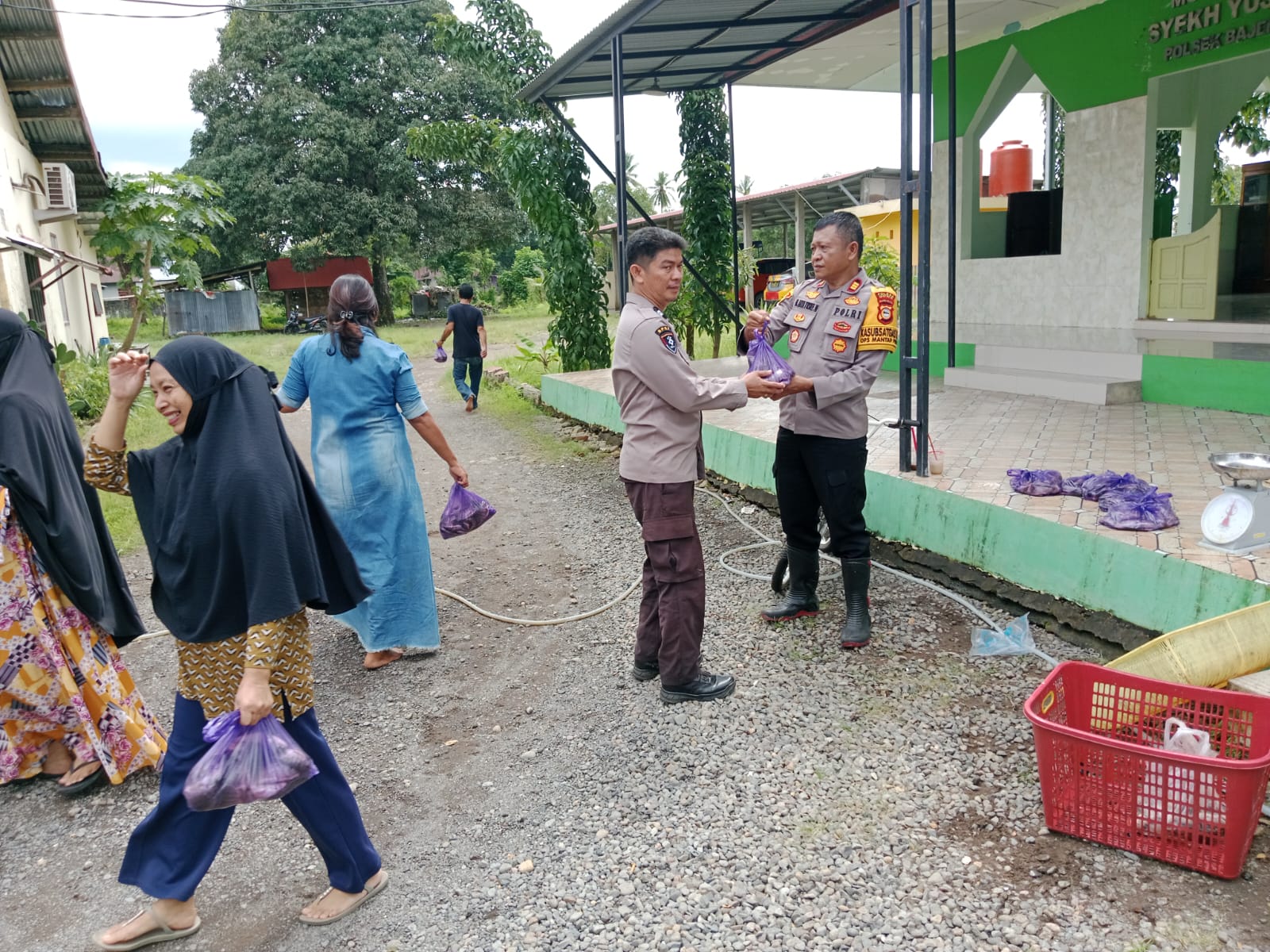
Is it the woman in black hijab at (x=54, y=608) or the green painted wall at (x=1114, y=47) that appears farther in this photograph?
the green painted wall at (x=1114, y=47)

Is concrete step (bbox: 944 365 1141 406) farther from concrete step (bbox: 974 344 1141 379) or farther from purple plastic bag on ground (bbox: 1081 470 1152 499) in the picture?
purple plastic bag on ground (bbox: 1081 470 1152 499)

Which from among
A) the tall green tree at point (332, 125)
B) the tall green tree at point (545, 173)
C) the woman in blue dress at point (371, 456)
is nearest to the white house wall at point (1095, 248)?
the tall green tree at point (545, 173)

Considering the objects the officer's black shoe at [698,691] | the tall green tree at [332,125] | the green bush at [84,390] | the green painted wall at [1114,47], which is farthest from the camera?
the tall green tree at [332,125]

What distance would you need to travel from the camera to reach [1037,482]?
4676 millimetres

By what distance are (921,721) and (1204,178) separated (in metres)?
7.99

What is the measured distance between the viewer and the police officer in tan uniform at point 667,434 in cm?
353

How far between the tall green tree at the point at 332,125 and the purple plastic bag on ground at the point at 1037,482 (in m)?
24.3

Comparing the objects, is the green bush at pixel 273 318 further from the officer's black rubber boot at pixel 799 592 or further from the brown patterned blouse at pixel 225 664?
the brown patterned blouse at pixel 225 664

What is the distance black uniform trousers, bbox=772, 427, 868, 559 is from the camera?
161 inches

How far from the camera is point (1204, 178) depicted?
9070 millimetres

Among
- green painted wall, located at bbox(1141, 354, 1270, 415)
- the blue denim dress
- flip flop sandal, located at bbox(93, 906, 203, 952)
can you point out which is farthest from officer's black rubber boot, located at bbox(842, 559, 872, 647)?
green painted wall, located at bbox(1141, 354, 1270, 415)

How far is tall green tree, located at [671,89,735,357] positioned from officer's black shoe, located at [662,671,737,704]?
27.0 ft

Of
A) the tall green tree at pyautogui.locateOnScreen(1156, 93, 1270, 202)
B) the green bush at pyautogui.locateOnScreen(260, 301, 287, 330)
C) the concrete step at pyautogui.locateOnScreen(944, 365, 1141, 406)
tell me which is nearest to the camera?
the concrete step at pyautogui.locateOnScreen(944, 365, 1141, 406)

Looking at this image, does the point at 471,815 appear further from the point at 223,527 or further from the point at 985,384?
the point at 985,384
